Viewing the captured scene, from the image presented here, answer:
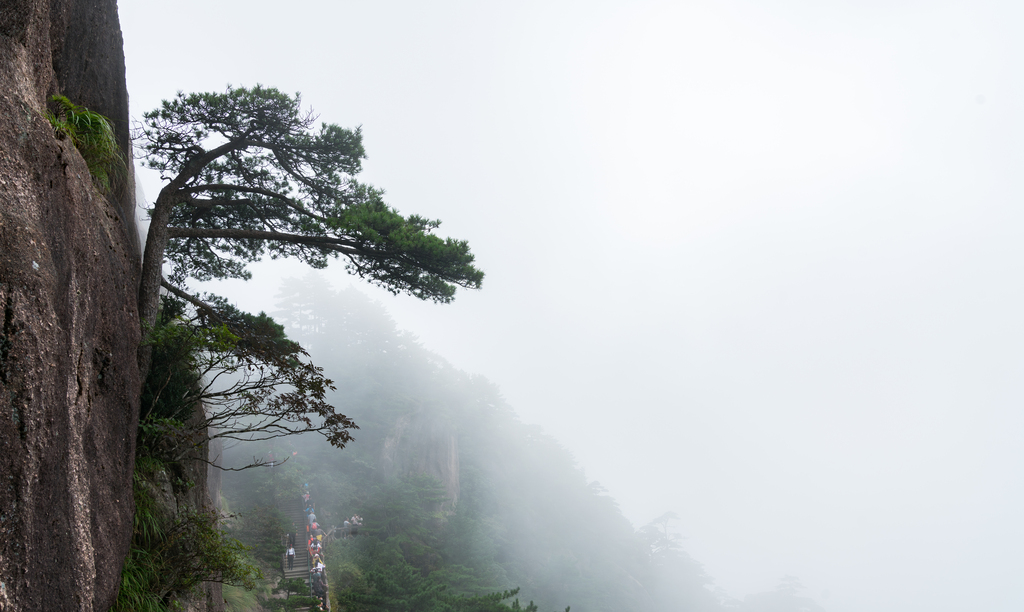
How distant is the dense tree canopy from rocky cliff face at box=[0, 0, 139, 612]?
1952 millimetres

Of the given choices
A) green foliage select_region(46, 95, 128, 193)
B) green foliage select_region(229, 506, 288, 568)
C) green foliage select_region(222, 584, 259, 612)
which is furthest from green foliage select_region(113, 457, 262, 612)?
green foliage select_region(229, 506, 288, 568)

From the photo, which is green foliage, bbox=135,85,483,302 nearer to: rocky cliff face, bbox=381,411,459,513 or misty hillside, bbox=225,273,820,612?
misty hillside, bbox=225,273,820,612

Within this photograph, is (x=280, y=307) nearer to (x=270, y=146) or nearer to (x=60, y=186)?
(x=270, y=146)

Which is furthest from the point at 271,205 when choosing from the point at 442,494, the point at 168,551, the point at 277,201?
the point at 442,494

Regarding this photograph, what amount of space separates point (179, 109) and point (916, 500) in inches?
6966

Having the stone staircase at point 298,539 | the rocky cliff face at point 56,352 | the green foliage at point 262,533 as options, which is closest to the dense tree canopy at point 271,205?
the rocky cliff face at point 56,352

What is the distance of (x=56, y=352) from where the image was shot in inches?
124

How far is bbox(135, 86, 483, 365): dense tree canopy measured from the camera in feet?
21.6

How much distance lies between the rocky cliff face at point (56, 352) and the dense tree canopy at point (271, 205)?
6.40ft

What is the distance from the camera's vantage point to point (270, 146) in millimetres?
7695

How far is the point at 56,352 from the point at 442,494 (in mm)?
17831

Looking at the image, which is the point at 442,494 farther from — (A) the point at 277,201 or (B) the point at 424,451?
(A) the point at 277,201

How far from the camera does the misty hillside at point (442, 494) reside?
1625 cm

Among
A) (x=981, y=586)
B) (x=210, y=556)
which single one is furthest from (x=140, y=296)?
(x=981, y=586)
